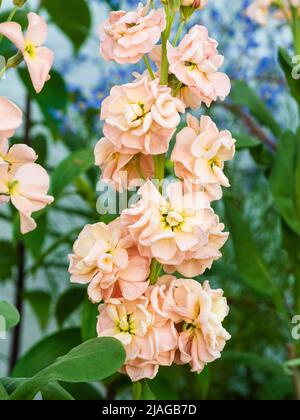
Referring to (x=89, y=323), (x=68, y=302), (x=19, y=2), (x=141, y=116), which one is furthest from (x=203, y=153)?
(x=68, y=302)

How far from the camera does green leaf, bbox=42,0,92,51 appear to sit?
115 centimetres

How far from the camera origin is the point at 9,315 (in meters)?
0.55

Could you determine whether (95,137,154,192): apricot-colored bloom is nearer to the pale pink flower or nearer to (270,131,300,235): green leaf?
(270,131,300,235): green leaf

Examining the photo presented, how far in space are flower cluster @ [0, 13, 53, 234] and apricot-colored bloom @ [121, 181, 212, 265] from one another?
56 millimetres

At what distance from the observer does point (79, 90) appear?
1310 millimetres

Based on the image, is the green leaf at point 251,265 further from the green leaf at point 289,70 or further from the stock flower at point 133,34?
the stock flower at point 133,34

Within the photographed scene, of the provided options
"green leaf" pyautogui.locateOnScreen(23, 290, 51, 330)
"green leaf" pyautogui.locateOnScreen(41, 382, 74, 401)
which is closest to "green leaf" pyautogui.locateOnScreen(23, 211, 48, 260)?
"green leaf" pyautogui.locateOnScreen(23, 290, 51, 330)

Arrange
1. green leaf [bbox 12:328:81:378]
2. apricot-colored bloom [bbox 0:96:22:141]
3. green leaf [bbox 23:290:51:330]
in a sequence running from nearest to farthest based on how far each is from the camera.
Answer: apricot-colored bloom [bbox 0:96:22:141] < green leaf [bbox 12:328:81:378] < green leaf [bbox 23:290:51:330]

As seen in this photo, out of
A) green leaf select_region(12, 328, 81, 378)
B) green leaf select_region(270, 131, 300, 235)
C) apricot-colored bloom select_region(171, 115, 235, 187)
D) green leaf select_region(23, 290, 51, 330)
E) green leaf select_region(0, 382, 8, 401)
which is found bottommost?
green leaf select_region(23, 290, 51, 330)

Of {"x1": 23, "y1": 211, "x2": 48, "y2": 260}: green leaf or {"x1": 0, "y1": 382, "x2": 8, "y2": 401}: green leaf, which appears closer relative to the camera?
{"x1": 0, "y1": 382, "x2": 8, "y2": 401}: green leaf

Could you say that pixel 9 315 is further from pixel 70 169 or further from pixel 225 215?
pixel 225 215

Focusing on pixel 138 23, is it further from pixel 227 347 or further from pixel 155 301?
pixel 227 347
